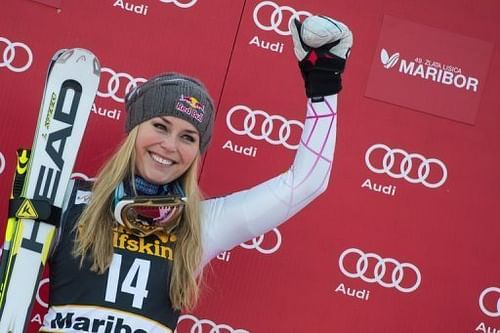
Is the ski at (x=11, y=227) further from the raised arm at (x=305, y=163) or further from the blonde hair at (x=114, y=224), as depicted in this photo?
the raised arm at (x=305, y=163)

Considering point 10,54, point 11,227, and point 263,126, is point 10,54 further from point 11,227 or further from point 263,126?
point 263,126

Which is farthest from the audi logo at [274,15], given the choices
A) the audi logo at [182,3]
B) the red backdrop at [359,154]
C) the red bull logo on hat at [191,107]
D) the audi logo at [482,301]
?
the audi logo at [482,301]

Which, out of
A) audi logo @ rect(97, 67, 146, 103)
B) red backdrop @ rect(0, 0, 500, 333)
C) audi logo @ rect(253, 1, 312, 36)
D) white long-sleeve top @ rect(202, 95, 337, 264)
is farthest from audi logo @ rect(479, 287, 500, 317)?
audi logo @ rect(97, 67, 146, 103)

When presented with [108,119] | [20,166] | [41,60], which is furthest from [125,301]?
[41,60]

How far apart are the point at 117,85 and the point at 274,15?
589 millimetres

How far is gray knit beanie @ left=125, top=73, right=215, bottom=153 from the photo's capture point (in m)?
2.51

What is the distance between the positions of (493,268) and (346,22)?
100cm

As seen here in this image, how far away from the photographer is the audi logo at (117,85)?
3.00m

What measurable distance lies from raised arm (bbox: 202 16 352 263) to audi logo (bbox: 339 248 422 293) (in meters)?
0.48

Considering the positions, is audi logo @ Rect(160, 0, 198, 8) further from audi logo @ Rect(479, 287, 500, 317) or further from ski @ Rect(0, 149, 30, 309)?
audi logo @ Rect(479, 287, 500, 317)

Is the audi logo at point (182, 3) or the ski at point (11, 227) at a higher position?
the audi logo at point (182, 3)

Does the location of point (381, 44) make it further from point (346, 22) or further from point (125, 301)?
point (125, 301)

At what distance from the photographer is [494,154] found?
121 inches

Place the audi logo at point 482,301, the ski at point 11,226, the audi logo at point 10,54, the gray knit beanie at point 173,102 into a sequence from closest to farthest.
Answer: the ski at point 11,226 → the gray knit beanie at point 173,102 → the audi logo at point 10,54 → the audi logo at point 482,301
